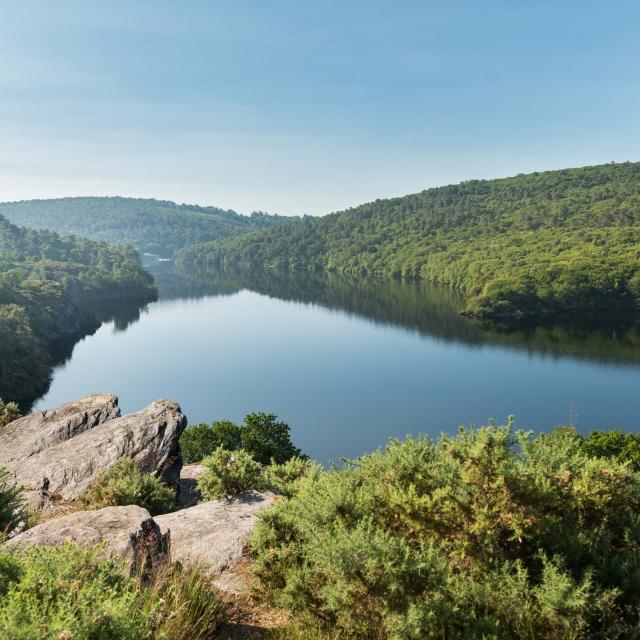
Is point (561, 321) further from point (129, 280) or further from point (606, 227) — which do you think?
point (129, 280)

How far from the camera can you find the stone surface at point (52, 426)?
70.6 ft

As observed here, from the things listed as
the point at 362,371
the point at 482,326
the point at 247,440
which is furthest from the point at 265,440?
the point at 482,326

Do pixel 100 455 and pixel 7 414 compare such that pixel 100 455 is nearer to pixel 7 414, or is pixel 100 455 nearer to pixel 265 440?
pixel 7 414

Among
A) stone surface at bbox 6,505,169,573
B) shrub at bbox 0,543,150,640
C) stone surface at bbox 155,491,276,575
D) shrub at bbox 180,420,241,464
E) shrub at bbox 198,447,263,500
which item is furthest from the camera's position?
shrub at bbox 180,420,241,464

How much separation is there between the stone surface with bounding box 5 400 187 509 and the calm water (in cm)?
3264

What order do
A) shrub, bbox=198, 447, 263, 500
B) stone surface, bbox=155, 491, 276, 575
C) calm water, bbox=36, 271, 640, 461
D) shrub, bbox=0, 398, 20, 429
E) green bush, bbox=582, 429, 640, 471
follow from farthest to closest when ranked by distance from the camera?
calm water, bbox=36, 271, 640, 461 → green bush, bbox=582, 429, 640, 471 → shrub, bbox=0, 398, 20, 429 → shrub, bbox=198, 447, 263, 500 → stone surface, bbox=155, 491, 276, 575

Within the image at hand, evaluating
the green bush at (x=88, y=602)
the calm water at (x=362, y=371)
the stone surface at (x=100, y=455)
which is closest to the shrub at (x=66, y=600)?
the green bush at (x=88, y=602)

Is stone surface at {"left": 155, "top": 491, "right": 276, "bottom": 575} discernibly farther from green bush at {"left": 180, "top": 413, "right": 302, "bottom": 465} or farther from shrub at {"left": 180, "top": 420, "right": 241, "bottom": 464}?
shrub at {"left": 180, "top": 420, "right": 241, "bottom": 464}

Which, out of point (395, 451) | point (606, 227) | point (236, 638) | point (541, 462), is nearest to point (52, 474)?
point (236, 638)

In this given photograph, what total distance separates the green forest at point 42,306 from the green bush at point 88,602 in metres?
74.5

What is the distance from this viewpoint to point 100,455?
63.6ft

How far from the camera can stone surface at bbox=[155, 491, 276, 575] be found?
1176 cm

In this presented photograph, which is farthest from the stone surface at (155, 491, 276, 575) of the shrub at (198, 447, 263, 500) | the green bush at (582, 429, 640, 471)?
the green bush at (582, 429, 640, 471)

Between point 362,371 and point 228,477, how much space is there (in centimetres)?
7135
